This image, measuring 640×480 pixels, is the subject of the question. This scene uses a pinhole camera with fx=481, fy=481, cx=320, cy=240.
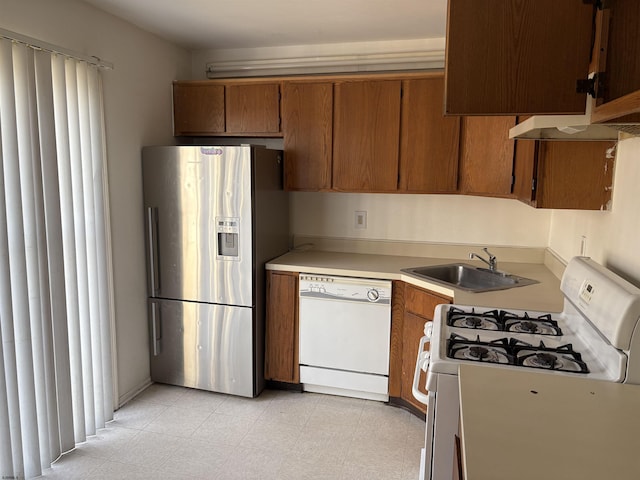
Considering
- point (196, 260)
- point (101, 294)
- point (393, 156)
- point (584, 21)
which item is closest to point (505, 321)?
point (584, 21)

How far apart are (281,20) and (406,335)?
2074 mm

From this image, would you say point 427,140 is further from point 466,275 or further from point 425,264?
point 466,275

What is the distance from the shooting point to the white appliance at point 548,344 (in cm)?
141

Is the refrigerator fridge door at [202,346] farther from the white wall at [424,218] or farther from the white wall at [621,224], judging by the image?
the white wall at [621,224]

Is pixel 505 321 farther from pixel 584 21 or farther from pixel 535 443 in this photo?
pixel 584 21

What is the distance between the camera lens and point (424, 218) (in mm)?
3504

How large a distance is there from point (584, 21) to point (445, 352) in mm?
1080

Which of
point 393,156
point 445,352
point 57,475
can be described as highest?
point 393,156

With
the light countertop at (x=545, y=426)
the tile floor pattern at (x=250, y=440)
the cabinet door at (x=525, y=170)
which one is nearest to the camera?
the light countertop at (x=545, y=426)

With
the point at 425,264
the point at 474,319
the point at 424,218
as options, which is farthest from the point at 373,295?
the point at 474,319

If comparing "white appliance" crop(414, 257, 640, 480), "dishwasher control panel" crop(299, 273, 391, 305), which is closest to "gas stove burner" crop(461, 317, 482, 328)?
"white appliance" crop(414, 257, 640, 480)

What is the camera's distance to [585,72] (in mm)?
1354

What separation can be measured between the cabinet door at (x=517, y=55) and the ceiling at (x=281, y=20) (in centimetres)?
134

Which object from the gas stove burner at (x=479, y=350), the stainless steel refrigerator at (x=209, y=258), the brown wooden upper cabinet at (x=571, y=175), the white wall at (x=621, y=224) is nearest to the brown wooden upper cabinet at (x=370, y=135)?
the stainless steel refrigerator at (x=209, y=258)
